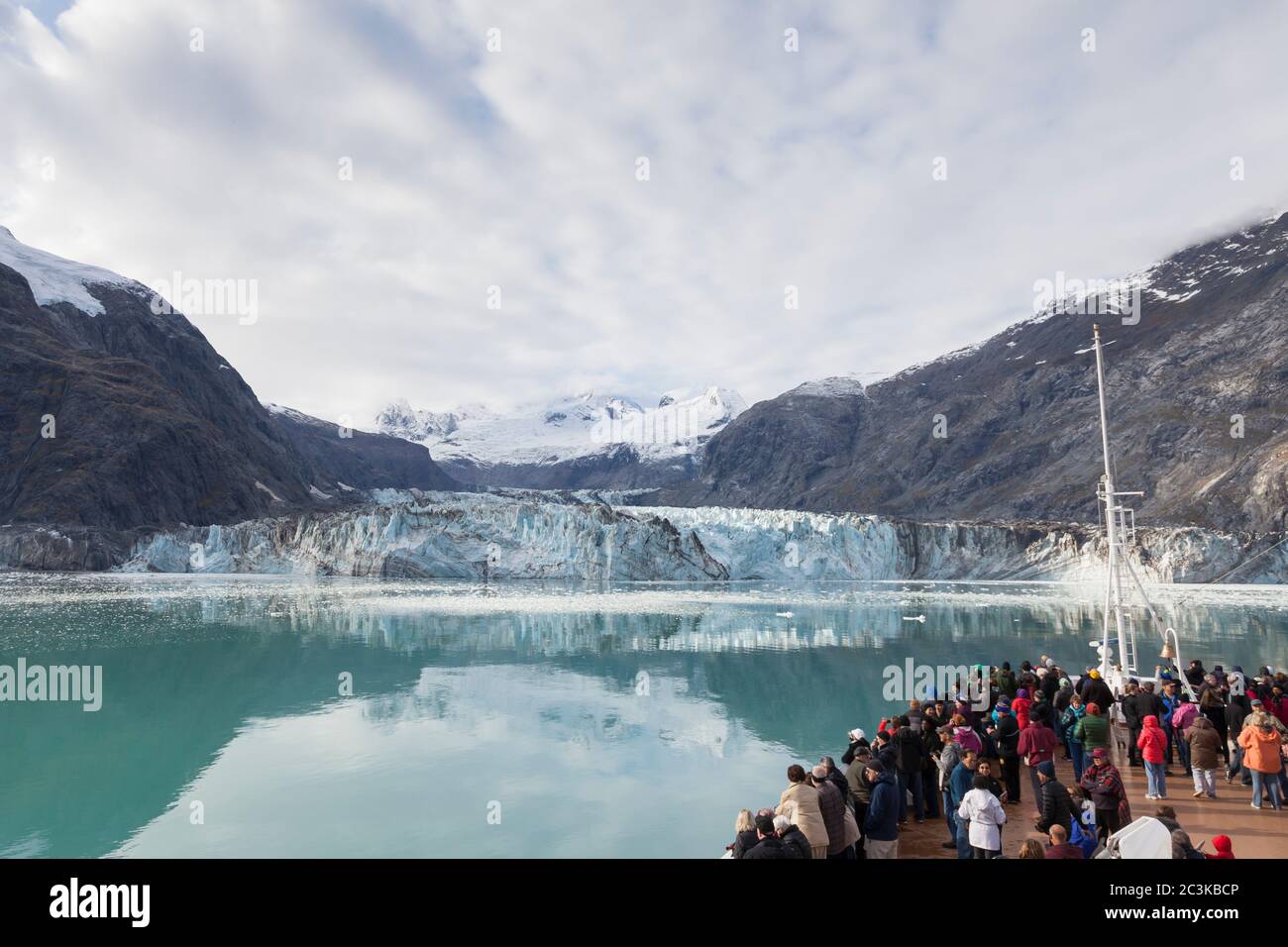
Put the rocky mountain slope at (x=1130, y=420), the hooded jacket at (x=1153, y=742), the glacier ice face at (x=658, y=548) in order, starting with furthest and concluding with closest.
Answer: the rocky mountain slope at (x=1130, y=420) < the glacier ice face at (x=658, y=548) < the hooded jacket at (x=1153, y=742)

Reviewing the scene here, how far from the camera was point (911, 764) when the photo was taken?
10.7 metres

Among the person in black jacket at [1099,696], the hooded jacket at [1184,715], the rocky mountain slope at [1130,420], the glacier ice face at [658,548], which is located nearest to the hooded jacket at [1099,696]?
the person in black jacket at [1099,696]

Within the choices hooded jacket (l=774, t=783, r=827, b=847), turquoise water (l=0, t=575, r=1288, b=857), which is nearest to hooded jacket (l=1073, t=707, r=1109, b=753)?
turquoise water (l=0, t=575, r=1288, b=857)

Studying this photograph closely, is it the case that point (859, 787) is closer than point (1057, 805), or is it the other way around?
point (1057, 805)

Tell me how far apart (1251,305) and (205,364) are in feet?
618

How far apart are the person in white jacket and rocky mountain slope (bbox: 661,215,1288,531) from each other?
84.6 m

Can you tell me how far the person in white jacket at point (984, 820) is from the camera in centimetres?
816

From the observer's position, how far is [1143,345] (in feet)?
454

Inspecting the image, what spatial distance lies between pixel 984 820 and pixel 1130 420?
443 feet

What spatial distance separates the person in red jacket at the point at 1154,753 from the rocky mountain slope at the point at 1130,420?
3169 inches

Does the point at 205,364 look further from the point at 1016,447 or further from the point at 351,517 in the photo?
the point at 1016,447

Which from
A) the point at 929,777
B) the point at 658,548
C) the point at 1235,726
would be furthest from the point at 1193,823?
the point at 658,548

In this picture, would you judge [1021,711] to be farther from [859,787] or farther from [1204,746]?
[859,787]

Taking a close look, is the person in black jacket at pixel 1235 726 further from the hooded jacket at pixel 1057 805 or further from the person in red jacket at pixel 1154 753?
the hooded jacket at pixel 1057 805
